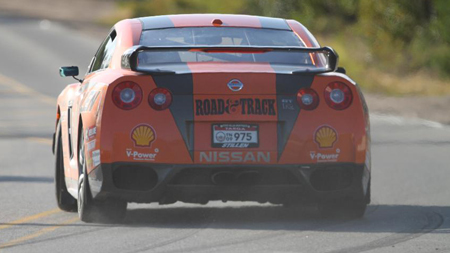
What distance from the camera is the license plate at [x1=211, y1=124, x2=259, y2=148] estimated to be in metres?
7.71

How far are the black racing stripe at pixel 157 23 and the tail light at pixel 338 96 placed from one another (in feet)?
4.71

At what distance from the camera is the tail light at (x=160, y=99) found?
25.4 ft

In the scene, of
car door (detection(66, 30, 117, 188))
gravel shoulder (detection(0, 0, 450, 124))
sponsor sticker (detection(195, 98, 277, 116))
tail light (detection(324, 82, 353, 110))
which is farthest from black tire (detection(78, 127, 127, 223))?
gravel shoulder (detection(0, 0, 450, 124))

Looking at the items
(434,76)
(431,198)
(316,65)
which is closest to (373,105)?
(434,76)

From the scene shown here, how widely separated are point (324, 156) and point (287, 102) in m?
0.43

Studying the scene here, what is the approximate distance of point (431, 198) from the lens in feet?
32.6

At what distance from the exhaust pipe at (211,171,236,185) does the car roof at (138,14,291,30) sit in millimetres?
1386

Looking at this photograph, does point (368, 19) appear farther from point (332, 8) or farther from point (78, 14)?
point (78, 14)

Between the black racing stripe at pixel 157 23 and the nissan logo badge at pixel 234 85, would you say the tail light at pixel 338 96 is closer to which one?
the nissan logo badge at pixel 234 85

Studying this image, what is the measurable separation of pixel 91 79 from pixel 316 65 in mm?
1615

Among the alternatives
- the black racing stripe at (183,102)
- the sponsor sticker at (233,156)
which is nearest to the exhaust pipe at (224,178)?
the sponsor sticker at (233,156)

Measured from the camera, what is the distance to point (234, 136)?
304 inches

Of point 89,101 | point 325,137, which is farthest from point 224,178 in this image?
point 89,101

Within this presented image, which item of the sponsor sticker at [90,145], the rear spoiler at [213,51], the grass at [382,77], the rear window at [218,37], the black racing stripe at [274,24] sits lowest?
the grass at [382,77]
